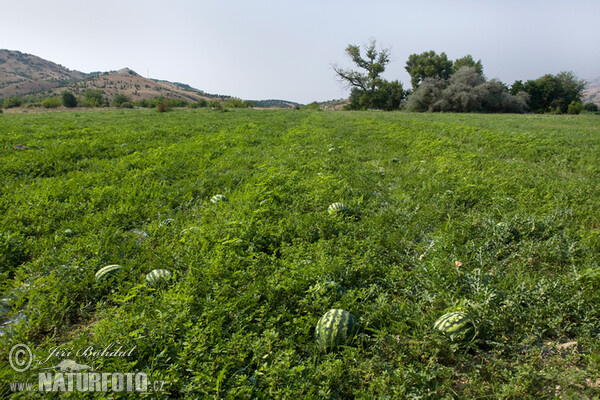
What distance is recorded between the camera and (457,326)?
2291mm

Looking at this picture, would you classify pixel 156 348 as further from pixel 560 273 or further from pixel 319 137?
pixel 319 137

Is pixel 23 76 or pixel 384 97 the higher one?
pixel 23 76

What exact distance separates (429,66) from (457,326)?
63.0m

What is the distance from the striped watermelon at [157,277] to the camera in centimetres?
294

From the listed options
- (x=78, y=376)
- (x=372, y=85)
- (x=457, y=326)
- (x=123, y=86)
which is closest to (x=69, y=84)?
(x=123, y=86)

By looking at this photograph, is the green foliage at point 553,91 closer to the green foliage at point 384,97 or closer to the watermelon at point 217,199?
the green foliage at point 384,97

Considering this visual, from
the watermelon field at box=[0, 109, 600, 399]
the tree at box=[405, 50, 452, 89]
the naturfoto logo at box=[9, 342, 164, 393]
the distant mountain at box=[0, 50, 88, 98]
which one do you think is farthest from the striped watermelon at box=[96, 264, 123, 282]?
the distant mountain at box=[0, 50, 88, 98]

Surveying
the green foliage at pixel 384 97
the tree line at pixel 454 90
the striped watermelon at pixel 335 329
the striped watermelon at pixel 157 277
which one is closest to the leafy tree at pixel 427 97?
the tree line at pixel 454 90

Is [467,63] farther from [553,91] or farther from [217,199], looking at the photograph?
[217,199]

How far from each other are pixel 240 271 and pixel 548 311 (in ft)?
9.34

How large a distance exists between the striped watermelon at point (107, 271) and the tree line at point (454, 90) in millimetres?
45632

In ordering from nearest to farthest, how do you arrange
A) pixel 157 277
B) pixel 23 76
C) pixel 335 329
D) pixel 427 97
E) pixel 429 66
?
pixel 335 329 < pixel 157 277 < pixel 427 97 < pixel 429 66 < pixel 23 76

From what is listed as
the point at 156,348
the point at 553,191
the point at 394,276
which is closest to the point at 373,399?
the point at 394,276

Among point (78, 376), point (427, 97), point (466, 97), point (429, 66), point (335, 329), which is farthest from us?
point (429, 66)
